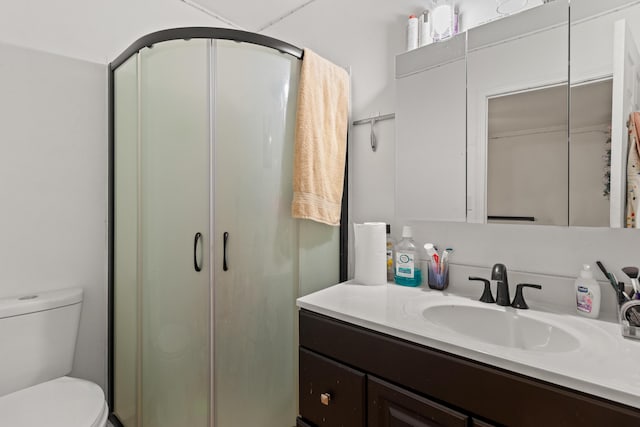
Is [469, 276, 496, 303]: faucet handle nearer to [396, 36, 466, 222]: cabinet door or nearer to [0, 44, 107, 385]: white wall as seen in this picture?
[396, 36, 466, 222]: cabinet door

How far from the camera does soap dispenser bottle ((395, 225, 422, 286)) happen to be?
55.2 inches

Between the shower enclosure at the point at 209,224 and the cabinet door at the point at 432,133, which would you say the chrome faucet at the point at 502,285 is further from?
the shower enclosure at the point at 209,224

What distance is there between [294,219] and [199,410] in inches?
34.8

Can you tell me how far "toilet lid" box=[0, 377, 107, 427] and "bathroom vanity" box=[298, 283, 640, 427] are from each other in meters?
0.72

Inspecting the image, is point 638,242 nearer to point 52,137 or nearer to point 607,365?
point 607,365

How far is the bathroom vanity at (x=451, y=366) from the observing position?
0.68 metres

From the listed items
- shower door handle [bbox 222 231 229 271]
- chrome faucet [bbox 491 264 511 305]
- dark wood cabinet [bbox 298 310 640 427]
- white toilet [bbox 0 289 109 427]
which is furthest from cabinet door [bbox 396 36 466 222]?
white toilet [bbox 0 289 109 427]

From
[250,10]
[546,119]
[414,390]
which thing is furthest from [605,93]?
[250,10]

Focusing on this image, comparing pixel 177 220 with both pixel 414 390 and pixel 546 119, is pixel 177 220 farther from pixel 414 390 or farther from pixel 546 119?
pixel 546 119

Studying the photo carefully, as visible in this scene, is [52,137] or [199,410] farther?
[52,137]

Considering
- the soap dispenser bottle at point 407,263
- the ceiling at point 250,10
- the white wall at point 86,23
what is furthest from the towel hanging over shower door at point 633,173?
the white wall at point 86,23

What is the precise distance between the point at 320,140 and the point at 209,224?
0.60m

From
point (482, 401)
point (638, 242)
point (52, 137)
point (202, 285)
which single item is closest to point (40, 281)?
point (52, 137)

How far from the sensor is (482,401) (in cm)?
78
